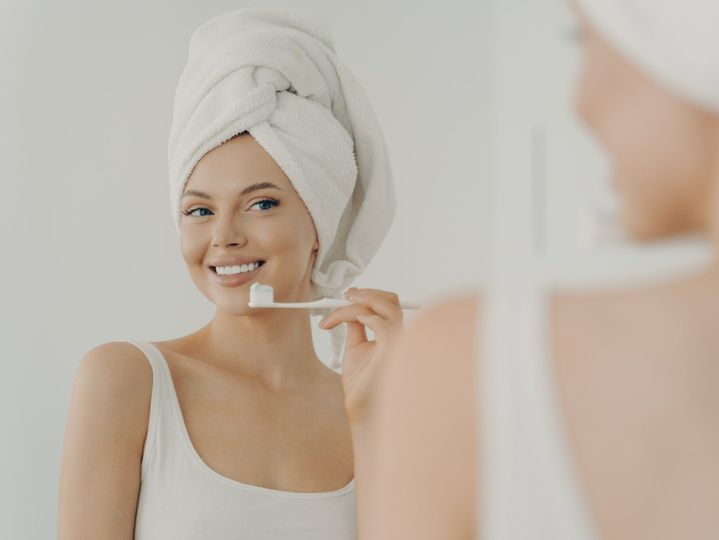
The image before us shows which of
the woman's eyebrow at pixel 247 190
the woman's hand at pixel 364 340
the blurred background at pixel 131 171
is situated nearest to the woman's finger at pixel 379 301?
the woman's hand at pixel 364 340

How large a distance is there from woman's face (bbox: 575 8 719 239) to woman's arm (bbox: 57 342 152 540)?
1.14 meters

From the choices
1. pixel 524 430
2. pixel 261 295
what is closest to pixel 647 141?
pixel 524 430

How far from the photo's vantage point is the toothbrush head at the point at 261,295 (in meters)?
1.65

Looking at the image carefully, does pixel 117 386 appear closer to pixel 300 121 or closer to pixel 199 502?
pixel 199 502

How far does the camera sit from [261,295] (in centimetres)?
165

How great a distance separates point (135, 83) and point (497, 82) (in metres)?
0.78

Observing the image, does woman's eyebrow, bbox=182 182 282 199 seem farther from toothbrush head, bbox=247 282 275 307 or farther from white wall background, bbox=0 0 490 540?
white wall background, bbox=0 0 490 540

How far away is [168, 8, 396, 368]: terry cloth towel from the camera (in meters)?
1.72

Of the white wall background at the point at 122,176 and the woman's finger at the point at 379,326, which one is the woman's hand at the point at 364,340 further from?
the white wall background at the point at 122,176

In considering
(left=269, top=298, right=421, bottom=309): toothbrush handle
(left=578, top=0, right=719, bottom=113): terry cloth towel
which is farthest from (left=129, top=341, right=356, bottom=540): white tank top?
(left=578, top=0, right=719, bottom=113): terry cloth towel

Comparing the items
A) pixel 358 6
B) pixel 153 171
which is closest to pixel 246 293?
pixel 153 171

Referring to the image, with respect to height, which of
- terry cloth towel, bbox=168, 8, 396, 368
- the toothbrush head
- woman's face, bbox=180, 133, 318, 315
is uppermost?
terry cloth towel, bbox=168, 8, 396, 368

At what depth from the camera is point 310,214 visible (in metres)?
1.78

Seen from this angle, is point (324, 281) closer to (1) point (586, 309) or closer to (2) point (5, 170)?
(2) point (5, 170)
